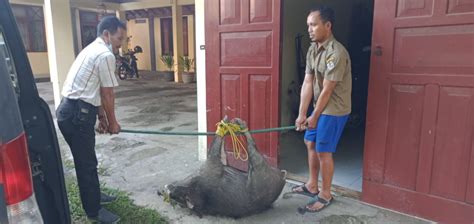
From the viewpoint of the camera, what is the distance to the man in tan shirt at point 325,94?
2.44 meters

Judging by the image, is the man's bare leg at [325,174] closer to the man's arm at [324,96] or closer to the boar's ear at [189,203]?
the man's arm at [324,96]

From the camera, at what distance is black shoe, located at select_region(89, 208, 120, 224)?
2.49 m

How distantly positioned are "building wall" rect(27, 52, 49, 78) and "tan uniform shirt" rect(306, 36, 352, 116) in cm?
1294

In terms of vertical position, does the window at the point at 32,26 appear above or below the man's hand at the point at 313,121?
above

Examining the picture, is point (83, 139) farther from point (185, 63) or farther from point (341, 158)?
point (185, 63)

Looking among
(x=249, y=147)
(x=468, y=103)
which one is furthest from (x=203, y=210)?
(x=468, y=103)

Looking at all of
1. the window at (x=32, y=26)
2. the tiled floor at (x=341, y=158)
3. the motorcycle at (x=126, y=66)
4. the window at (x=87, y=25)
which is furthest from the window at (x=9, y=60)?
the window at (x=87, y=25)

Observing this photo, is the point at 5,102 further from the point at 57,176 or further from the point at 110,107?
the point at 110,107

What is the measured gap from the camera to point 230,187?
251 cm

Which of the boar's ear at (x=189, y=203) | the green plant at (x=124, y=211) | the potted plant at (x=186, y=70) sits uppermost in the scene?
the potted plant at (x=186, y=70)

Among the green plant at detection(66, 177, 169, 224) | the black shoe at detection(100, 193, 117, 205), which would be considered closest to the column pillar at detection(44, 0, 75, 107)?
the green plant at detection(66, 177, 169, 224)

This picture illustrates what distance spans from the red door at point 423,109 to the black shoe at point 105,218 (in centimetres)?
190

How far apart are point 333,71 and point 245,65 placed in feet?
3.29

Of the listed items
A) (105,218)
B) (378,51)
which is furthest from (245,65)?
(105,218)
